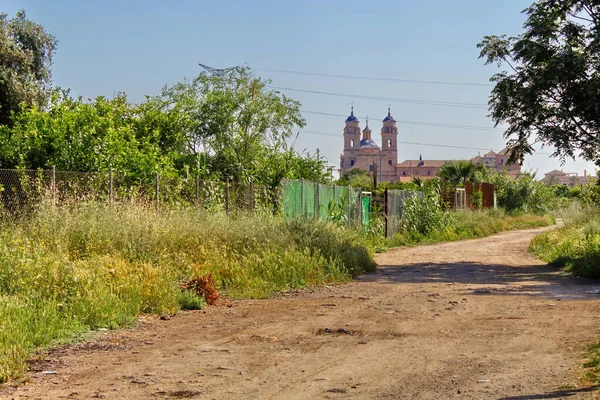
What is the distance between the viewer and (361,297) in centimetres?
1335

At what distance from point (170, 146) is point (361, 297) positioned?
20180mm

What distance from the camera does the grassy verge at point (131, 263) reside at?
9.52 m

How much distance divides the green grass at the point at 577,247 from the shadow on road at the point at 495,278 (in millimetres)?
379

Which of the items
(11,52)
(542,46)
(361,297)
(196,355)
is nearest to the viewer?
(196,355)

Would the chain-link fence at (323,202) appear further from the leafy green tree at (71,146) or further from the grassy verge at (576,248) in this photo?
the grassy verge at (576,248)

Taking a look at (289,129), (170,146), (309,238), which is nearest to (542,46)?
(309,238)

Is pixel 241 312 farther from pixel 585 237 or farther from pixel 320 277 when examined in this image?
pixel 585 237

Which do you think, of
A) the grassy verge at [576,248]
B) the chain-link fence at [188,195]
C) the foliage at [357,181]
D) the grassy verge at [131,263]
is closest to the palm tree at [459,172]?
the foliage at [357,181]

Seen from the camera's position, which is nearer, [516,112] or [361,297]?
[361,297]

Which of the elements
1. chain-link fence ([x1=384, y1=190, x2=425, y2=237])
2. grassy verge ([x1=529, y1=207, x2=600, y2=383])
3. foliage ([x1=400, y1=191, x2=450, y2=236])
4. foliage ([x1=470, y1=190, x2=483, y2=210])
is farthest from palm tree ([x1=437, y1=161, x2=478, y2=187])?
grassy verge ([x1=529, y1=207, x2=600, y2=383])

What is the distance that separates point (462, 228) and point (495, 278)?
17.6m

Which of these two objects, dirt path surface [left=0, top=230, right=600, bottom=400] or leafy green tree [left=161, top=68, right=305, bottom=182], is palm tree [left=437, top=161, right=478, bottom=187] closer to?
leafy green tree [left=161, top=68, right=305, bottom=182]

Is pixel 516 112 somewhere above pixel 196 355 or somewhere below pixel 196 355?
above

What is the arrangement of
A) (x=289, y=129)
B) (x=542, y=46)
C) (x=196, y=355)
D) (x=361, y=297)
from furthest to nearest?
(x=289, y=129), (x=542, y=46), (x=361, y=297), (x=196, y=355)
